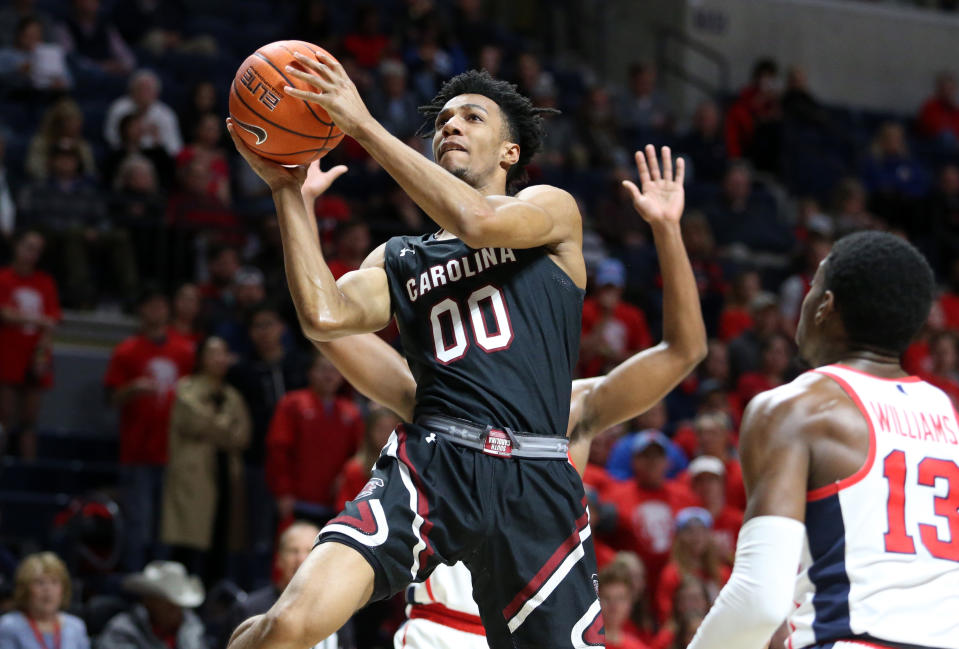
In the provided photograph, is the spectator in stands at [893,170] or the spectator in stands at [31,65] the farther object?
the spectator in stands at [893,170]

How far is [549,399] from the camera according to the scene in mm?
4566

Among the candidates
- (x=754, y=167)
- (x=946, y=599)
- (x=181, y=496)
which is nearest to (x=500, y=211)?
(x=946, y=599)

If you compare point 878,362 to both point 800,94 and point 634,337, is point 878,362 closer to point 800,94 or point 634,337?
point 634,337

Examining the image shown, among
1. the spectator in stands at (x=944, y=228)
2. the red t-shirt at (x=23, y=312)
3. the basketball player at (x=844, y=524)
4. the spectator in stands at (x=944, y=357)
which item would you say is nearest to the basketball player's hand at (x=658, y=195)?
the basketball player at (x=844, y=524)

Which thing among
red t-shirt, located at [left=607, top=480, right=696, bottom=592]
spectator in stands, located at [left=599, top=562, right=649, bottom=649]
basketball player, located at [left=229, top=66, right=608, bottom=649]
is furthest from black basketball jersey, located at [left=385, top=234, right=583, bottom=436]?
red t-shirt, located at [left=607, top=480, right=696, bottom=592]

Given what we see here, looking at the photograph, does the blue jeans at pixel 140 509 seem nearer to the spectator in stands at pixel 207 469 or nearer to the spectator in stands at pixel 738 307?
the spectator in stands at pixel 207 469

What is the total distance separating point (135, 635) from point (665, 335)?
419 cm

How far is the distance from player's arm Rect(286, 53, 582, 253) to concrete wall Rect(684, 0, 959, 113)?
14245mm

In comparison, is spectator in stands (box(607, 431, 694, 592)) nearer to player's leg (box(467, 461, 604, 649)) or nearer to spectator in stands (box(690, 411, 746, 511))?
spectator in stands (box(690, 411, 746, 511))

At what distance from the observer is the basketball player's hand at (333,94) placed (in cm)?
433

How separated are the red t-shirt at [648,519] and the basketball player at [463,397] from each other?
5093 millimetres

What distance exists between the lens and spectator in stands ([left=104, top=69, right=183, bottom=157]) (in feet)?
38.3

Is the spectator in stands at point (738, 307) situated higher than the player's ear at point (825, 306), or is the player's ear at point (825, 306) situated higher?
the player's ear at point (825, 306)

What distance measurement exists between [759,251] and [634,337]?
306 centimetres
